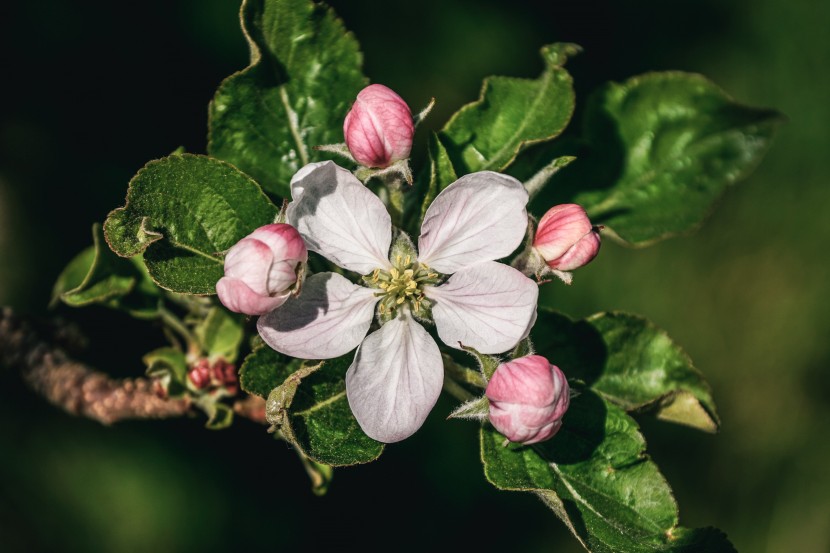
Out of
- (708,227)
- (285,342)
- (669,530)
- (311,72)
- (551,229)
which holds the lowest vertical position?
(708,227)

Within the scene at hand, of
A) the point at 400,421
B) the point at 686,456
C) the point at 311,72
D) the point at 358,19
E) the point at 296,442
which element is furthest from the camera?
the point at 686,456

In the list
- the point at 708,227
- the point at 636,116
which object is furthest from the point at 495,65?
the point at 636,116

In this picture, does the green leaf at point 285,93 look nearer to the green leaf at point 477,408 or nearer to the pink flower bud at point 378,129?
the pink flower bud at point 378,129

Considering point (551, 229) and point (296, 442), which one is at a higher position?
point (551, 229)

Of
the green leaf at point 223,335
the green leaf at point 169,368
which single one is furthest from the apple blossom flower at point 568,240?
the green leaf at point 169,368

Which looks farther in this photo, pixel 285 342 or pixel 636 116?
pixel 636 116

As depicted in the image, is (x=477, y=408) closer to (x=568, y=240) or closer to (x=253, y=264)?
(x=568, y=240)

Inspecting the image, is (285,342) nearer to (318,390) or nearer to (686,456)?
(318,390)

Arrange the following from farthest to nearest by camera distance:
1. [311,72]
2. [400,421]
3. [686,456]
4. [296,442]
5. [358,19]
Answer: [686,456] < [358,19] < [311,72] < [400,421] < [296,442]
